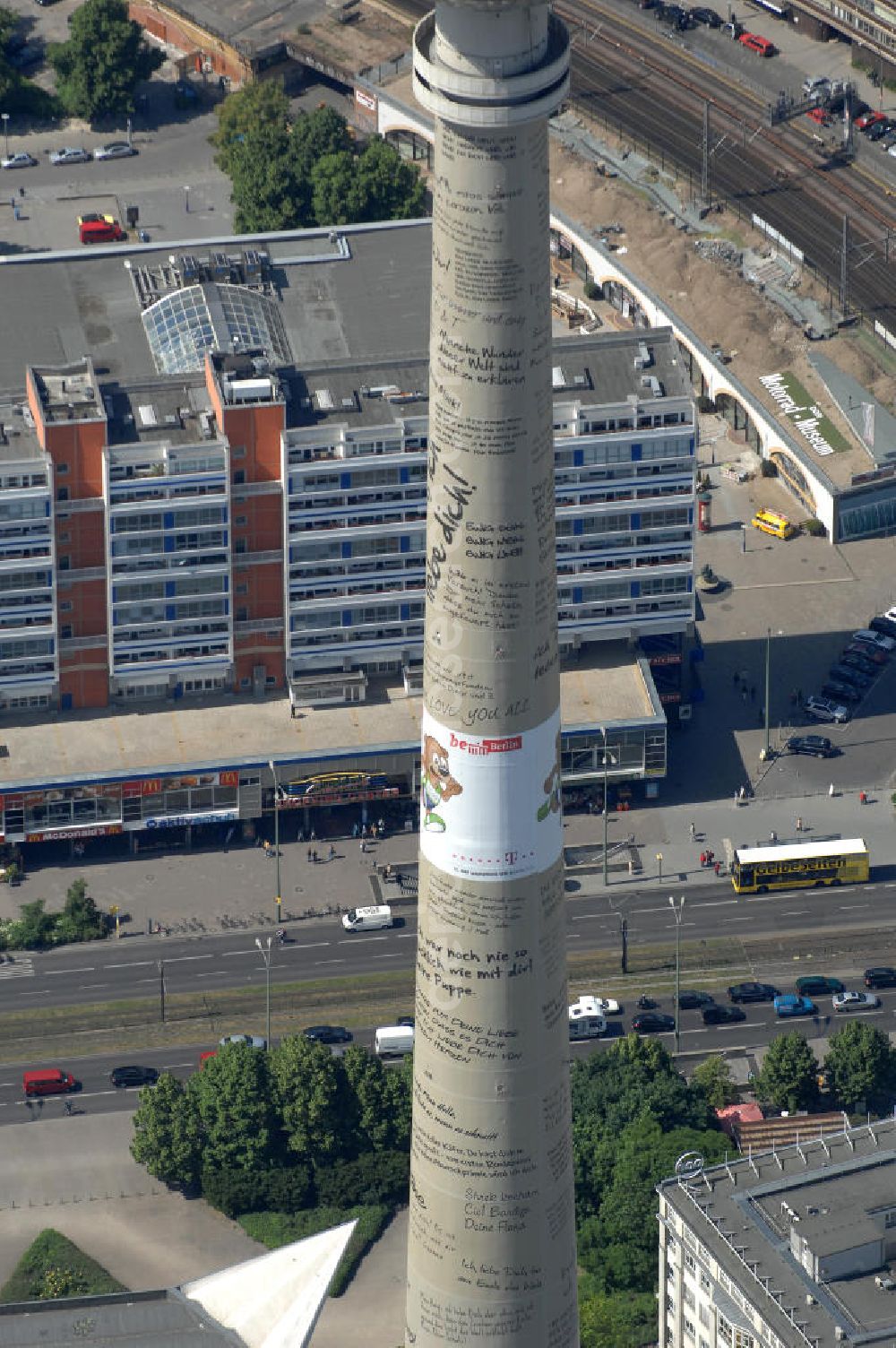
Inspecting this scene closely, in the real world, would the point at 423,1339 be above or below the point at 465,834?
below

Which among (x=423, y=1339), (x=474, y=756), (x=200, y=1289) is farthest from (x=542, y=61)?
(x=200, y=1289)

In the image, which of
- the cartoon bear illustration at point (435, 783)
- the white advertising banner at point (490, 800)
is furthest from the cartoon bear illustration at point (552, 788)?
the cartoon bear illustration at point (435, 783)

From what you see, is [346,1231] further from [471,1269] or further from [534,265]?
[534,265]

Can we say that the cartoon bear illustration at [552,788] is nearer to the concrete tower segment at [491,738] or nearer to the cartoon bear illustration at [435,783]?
the concrete tower segment at [491,738]

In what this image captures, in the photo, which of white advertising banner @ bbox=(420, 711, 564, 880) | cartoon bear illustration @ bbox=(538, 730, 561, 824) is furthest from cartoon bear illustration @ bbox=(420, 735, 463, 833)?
cartoon bear illustration @ bbox=(538, 730, 561, 824)

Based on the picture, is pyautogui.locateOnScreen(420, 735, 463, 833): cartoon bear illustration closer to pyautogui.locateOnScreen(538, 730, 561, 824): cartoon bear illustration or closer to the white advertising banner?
the white advertising banner

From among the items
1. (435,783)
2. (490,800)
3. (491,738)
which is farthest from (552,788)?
(491,738)
